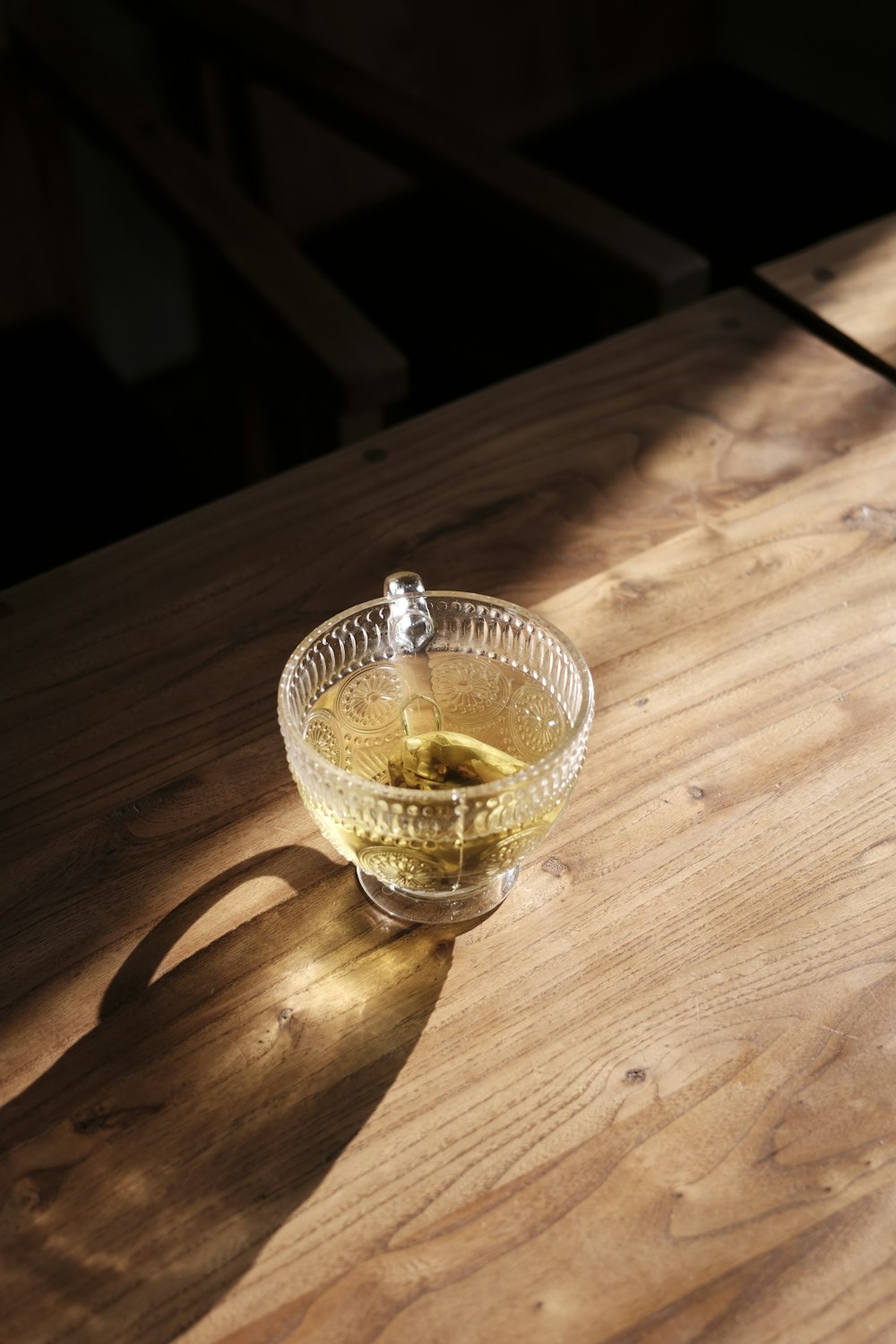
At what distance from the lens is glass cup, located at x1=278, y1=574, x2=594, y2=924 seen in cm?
55

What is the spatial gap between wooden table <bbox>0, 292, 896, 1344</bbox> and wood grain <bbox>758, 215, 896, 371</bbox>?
14 cm

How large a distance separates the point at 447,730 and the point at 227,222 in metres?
0.80

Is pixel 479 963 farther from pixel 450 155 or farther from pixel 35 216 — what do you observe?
pixel 35 216

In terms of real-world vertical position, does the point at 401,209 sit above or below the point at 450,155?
below

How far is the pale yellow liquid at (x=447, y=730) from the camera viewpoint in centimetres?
55

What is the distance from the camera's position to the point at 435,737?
0.62 m

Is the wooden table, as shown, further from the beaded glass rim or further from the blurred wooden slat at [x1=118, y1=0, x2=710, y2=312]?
the blurred wooden slat at [x1=118, y1=0, x2=710, y2=312]

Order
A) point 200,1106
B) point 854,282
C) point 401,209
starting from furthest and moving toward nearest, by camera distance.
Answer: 1. point 401,209
2. point 854,282
3. point 200,1106

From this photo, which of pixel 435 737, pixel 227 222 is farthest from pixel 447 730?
pixel 227 222

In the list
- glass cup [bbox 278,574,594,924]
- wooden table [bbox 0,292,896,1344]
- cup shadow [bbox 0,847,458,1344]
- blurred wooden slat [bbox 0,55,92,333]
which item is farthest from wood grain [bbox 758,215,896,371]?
blurred wooden slat [bbox 0,55,92,333]

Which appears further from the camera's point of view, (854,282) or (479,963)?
(854,282)

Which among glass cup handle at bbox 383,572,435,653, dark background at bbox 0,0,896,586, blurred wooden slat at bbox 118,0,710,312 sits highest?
glass cup handle at bbox 383,572,435,653

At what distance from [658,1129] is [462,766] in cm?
17

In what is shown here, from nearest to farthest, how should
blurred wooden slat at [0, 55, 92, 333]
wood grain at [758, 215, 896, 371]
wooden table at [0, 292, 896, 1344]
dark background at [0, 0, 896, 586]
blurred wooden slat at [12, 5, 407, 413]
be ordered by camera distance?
wooden table at [0, 292, 896, 1344]
wood grain at [758, 215, 896, 371]
blurred wooden slat at [12, 5, 407, 413]
dark background at [0, 0, 896, 586]
blurred wooden slat at [0, 55, 92, 333]
